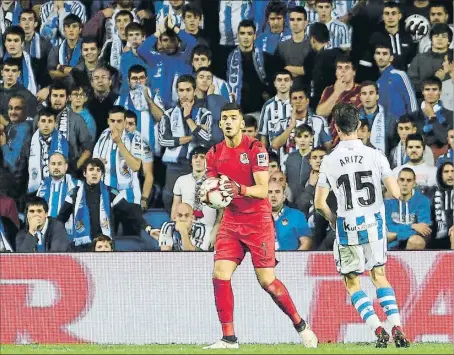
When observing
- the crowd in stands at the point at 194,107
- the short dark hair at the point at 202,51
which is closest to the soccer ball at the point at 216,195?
the crowd in stands at the point at 194,107

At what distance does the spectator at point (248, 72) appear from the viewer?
13.6 metres

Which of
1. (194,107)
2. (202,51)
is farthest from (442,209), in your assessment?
(202,51)

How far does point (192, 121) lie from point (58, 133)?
62.9 inches

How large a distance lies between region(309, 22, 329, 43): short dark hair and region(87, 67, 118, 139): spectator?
2496 mm

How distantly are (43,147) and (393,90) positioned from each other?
164 inches

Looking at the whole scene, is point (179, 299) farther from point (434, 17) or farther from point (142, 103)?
point (434, 17)

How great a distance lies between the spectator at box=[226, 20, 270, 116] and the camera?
13.6 metres

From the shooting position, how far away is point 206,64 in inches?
539

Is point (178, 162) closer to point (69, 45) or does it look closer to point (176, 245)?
point (176, 245)

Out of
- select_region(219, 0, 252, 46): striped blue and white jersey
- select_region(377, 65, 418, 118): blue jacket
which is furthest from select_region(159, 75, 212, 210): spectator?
select_region(377, 65, 418, 118): blue jacket

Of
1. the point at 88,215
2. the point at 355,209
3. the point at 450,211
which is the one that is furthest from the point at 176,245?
the point at 355,209

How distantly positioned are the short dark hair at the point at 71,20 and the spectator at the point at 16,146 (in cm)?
113

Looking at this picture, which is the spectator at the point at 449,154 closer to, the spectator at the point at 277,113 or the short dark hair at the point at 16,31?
the spectator at the point at 277,113

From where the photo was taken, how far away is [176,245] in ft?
41.5
